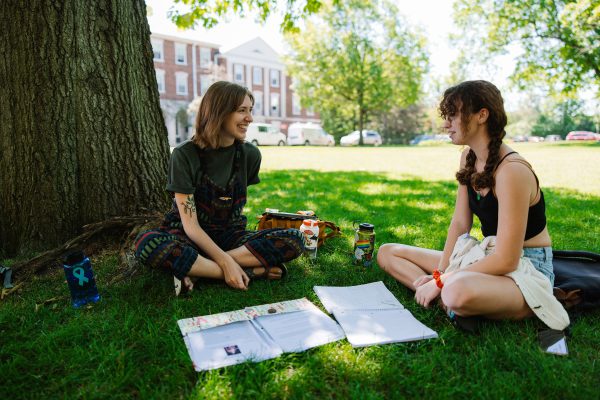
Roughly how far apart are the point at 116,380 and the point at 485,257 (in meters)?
1.98

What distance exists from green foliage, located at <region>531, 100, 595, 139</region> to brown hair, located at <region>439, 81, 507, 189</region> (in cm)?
5852

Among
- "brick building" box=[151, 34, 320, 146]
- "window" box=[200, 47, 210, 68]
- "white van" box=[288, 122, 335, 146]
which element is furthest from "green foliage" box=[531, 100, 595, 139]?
"window" box=[200, 47, 210, 68]

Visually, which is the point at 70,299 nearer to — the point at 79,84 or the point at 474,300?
the point at 79,84

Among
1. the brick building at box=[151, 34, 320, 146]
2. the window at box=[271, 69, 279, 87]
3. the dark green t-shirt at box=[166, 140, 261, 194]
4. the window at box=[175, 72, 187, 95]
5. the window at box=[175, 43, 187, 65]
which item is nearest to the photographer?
the dark green t-shirt at box=[166, 140, 261, 194]

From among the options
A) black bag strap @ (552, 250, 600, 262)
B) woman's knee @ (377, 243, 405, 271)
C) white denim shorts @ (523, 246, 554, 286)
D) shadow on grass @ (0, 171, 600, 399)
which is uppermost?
white denim shorts @ (523, 246, 554, 286)

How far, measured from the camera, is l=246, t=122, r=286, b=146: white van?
29.3 meters

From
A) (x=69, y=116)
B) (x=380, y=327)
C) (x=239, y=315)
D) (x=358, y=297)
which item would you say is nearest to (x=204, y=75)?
(x=69, y=116)

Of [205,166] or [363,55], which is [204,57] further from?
[205,166]

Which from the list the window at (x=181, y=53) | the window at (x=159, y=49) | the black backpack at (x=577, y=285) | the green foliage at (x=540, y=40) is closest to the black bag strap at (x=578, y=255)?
the black backpack at (x=577, y=285)

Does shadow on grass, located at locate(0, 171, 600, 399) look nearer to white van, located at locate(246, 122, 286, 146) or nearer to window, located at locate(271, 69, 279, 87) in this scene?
white van, located at locate(246, 122, 286, 146)

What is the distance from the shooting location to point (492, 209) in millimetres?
2420

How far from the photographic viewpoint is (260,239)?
9.93 ft

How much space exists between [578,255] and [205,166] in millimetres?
2722

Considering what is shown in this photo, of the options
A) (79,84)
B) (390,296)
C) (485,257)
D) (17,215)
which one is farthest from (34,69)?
(485,257)
